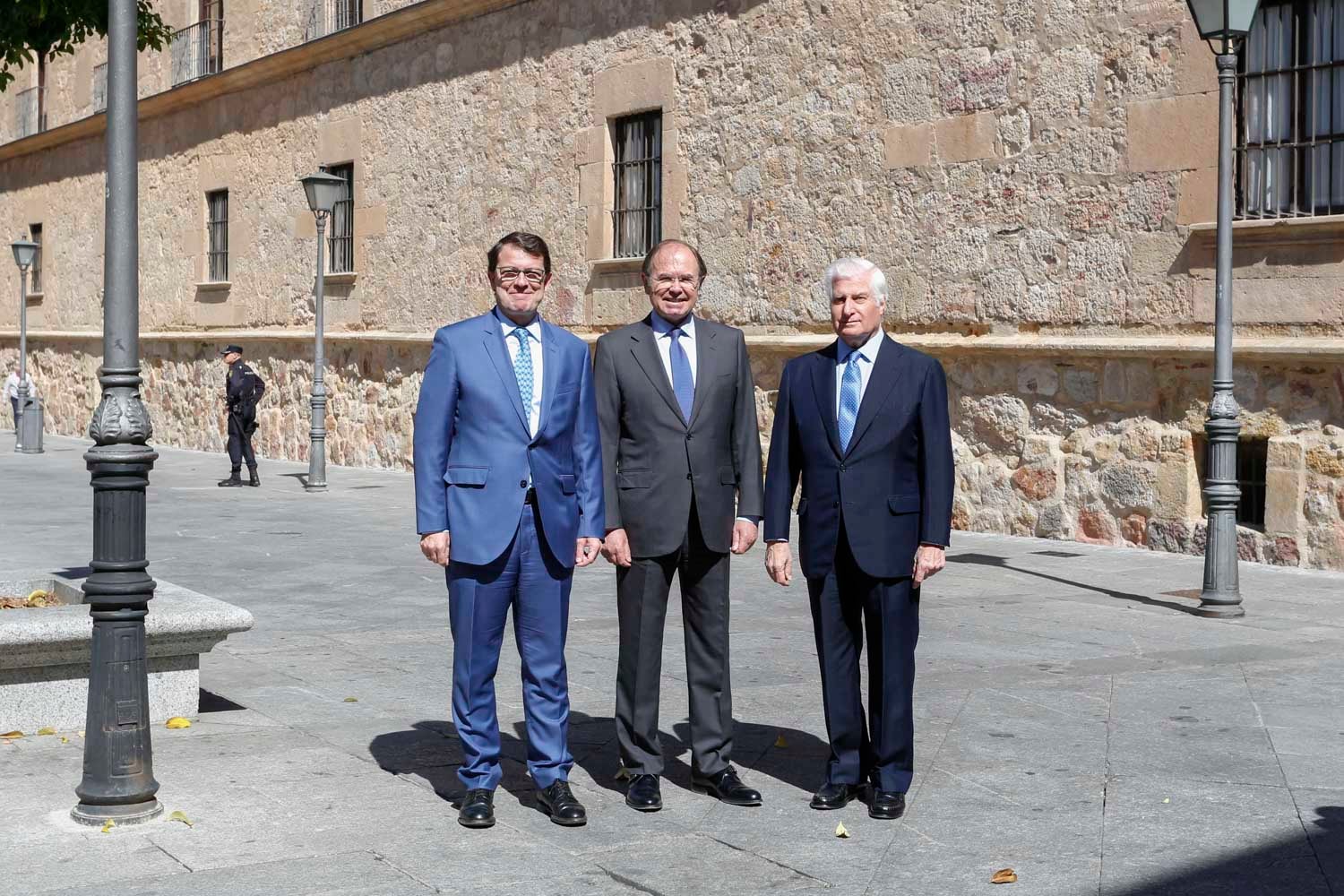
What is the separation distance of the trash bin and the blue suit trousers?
846 inches

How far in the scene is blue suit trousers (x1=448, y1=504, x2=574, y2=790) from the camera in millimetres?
4875

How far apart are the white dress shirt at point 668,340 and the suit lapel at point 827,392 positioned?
37cm

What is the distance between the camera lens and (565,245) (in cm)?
1797

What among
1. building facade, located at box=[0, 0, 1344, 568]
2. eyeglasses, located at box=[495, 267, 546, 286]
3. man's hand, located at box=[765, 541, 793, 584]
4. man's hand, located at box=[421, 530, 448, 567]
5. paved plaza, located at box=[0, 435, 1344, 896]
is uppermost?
building facade, located at box=[0, 0, 1344, 568]

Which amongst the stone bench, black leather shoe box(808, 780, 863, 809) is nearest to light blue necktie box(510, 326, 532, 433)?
black leather shoe box(808, 780, 863, 809)

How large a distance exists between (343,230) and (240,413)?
15.1 ft

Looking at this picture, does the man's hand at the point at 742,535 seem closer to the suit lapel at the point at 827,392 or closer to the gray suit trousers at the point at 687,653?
the gray suit trousers at the point at 687,653

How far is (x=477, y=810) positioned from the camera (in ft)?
15.4

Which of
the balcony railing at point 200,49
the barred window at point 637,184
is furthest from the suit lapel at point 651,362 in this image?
the balcony railing at point 200,49

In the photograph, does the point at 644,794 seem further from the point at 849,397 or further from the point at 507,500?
the point at 849,397

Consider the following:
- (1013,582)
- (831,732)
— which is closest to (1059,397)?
→ (1013,582)

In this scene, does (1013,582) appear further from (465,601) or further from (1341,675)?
(465,601)

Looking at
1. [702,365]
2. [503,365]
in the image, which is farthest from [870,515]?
[503,365]

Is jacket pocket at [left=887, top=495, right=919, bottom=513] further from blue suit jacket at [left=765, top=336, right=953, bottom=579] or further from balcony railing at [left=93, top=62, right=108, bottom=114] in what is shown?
balcony railing at [left=93, top=62, right=108, bottom=114]
